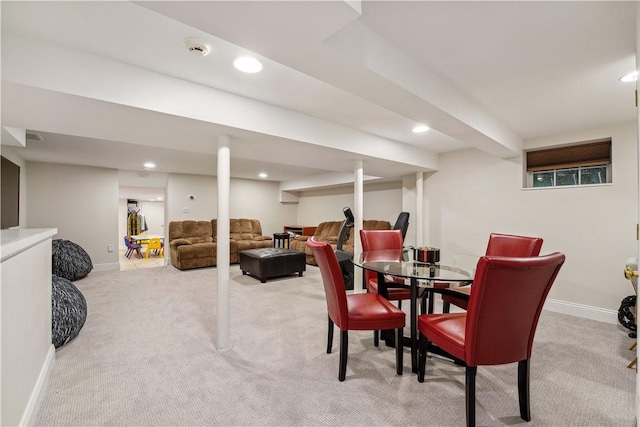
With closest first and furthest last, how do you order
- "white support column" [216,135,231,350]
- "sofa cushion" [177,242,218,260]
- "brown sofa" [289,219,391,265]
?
"white support column" [216,135,231,350] < "sofa cushion" [177,242,218,260] < "brown sofa" [289,219,391,265]

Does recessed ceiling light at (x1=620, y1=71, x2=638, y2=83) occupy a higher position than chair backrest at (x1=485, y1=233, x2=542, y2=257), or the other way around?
recessed ceiling light at (x1=620, y1=71, x2=638, y2=83)

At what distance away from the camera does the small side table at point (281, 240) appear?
7402mm

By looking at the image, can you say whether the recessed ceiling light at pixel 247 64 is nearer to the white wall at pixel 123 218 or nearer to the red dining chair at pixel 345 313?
the red dining chair at pixel 345 313

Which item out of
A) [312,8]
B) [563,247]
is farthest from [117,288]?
[563,247]

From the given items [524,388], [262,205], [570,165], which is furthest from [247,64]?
[262,205]

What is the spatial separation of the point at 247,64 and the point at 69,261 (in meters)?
4.93

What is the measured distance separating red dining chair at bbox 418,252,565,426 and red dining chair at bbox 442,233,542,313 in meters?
0.78

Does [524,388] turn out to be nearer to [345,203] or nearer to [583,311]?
[583,311]

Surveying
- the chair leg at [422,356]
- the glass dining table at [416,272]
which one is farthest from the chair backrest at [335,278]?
the chair leg at [422,356]

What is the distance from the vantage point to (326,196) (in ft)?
26.2

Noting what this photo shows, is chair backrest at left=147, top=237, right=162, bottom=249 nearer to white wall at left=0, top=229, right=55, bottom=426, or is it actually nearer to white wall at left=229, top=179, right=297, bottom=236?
white wall at left=229, top=179, right=297, bottom=236

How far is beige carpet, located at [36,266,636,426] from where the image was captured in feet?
5.36

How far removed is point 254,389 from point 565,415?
1914 mm

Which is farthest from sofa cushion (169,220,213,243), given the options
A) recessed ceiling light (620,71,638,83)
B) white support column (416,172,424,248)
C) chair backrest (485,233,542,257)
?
recessed ceiling light (620,71,638,83)
